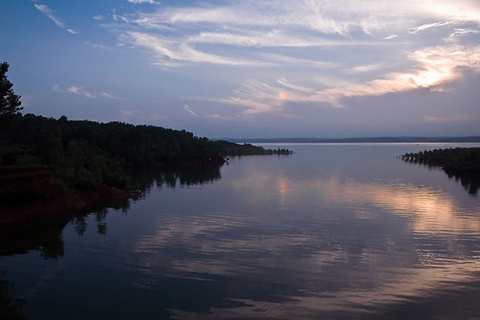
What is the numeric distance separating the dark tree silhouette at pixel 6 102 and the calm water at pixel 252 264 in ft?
36.8

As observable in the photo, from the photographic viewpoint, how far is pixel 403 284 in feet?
54.3

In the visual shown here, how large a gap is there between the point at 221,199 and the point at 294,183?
17.9m

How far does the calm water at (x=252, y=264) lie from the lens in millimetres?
14289

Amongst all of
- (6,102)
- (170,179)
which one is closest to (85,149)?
(170,179)

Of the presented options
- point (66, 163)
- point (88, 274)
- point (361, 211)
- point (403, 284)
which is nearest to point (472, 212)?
point (361, 211)

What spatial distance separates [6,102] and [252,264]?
27.9 meters

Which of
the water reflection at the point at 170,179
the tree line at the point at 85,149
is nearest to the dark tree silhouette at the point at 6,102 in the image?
the tree line at the point at 85,149

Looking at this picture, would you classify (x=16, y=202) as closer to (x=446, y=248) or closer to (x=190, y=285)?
(x=190, y=285)

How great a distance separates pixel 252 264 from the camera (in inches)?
756

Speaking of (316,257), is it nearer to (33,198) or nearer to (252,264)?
(252,264)

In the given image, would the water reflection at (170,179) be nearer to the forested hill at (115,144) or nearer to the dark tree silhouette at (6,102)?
the forested hill at (115,144)

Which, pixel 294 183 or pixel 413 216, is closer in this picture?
pixel 413 216

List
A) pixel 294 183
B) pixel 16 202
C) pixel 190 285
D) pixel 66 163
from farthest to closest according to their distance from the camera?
pixel 294 183
pixel 66 163
pixel 16 202
pixel 190 285

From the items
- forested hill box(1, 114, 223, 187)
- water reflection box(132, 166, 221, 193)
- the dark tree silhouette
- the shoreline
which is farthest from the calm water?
forested hill box(1, 114, 223, 187)
